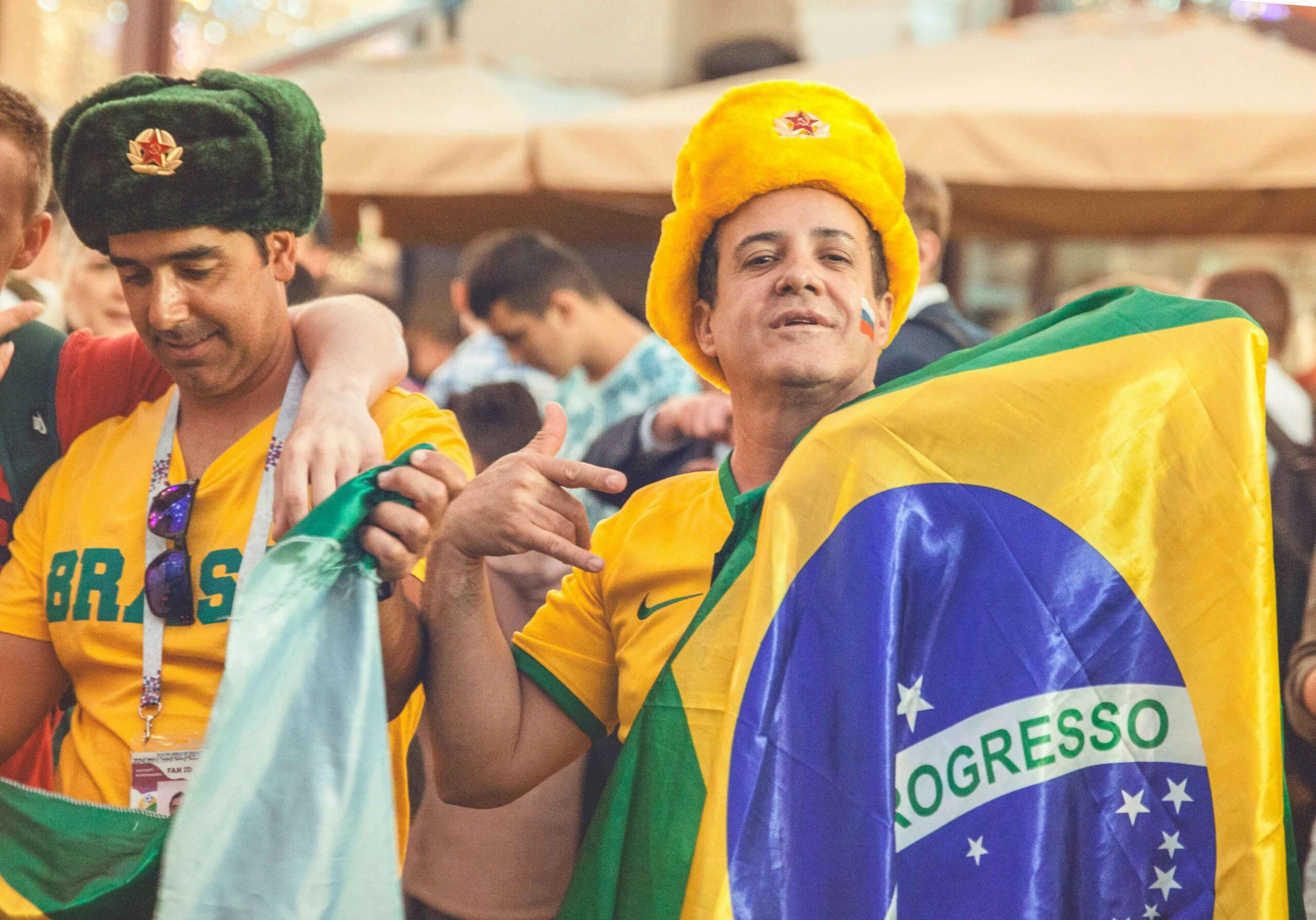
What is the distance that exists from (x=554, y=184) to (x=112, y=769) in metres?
4.20

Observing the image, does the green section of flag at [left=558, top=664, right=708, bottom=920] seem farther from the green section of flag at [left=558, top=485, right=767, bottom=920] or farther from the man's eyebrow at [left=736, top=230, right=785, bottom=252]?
the man's eyebrow at [left=736, top=230, right=785, bottom=252]

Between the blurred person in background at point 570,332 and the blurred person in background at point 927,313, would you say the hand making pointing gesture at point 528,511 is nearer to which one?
the blurred person in background at point 927,313

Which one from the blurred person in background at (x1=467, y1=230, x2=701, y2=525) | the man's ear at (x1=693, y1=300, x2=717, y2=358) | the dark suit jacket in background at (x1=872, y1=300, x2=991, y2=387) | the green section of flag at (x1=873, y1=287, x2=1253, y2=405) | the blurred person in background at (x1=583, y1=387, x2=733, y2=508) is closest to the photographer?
the green section of flag at (x1=873, y1=287, x2=1253, y2=405)

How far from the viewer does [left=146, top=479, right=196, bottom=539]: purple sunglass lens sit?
1.90 meters

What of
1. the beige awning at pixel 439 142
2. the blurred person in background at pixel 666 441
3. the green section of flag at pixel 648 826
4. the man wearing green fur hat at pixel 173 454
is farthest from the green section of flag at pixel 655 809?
the beige awning at pixel 439 142

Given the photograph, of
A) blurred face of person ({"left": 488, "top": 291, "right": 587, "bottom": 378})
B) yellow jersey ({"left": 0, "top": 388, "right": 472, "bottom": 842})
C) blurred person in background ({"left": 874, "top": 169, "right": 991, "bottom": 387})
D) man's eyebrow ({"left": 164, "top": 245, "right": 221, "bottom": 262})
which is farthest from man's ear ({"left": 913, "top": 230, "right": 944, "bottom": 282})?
man's eyebrow ({"left": 164, "top": 245, "right": 221, "bottom": 262})

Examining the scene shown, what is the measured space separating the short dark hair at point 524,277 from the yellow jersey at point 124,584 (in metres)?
2.73

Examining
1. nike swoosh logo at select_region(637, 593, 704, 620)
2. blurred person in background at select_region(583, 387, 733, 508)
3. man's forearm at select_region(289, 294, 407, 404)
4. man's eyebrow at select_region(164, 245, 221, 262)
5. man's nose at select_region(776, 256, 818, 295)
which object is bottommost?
blurred person in background at select_region(583, 387, 733, 508)

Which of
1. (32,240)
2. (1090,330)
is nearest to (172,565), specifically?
(32,240)

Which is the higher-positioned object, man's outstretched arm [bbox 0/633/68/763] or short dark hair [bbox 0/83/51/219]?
short dark hair [bbox 0/83/51/219]

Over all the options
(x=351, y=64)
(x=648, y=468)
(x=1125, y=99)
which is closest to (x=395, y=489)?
(x=648, y=468)

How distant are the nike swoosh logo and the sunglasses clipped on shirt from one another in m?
0.62

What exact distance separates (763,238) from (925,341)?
121 centimetres

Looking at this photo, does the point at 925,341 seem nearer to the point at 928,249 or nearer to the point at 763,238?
the point at 928,249
